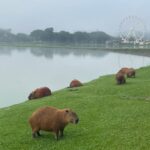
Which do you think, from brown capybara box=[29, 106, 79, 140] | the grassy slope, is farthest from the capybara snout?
the grassy slope

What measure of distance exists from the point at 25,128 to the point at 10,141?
1.31 m

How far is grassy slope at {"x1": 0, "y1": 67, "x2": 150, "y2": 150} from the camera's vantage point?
32.2 feet

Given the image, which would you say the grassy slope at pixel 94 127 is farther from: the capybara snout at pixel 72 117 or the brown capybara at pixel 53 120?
the capybara snout at pixel 72 117

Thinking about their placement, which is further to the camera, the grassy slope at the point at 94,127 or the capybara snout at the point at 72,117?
the capybara snout at the point at 72,117

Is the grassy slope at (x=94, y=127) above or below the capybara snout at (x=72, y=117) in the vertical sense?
below

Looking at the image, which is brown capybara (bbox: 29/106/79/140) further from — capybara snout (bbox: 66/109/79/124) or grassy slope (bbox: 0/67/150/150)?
grassy slope (bbox: 0/67/150/150)

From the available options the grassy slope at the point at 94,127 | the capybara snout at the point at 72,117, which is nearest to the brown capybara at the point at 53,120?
the capybara snout at the point at 72,117

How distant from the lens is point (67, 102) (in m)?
16.1

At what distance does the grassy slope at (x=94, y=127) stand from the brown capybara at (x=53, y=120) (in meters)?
0.24

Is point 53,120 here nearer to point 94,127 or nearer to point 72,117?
point 72,117

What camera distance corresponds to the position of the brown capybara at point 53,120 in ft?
33.0

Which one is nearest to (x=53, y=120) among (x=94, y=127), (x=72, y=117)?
(x=72, y=117)

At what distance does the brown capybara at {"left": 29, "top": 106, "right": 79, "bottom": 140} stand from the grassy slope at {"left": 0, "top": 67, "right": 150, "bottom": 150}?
24 cm

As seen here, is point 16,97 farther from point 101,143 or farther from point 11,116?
point 101,143
